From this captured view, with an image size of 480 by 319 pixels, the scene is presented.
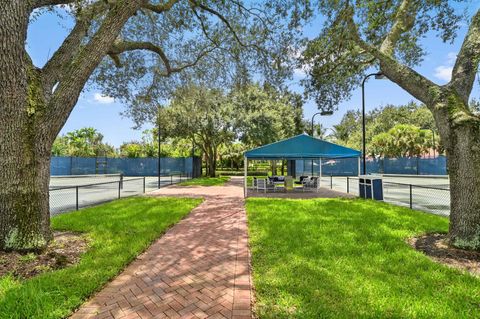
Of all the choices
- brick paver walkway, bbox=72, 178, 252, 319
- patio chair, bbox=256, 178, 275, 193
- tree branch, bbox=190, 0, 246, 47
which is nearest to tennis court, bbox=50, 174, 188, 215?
brick paver walkway, bbox=72, 178, 252, 319

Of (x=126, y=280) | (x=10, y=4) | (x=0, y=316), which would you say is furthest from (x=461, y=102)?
(x=10, y=4)

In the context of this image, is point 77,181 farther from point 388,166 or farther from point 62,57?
point 388,166

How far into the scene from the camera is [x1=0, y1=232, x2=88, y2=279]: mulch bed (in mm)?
3932

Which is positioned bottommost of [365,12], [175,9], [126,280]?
[126,280]

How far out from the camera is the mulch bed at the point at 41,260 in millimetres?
3932

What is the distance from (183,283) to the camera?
12.2 feet

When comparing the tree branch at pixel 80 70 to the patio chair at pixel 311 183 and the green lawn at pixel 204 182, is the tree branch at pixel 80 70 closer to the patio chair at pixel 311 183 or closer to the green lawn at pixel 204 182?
the patio chair at pixel 311 183

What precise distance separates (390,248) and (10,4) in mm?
7942

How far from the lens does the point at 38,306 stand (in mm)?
2967

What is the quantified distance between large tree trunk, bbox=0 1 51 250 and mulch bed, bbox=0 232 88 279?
0.68 feet

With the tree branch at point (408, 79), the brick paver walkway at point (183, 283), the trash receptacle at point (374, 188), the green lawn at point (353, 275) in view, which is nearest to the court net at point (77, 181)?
the brick paver walkway at point (183, 283)

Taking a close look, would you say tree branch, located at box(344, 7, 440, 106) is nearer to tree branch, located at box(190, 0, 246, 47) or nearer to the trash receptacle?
tree branch, located at box(190, 0, 246, 47)

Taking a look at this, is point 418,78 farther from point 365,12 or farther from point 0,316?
point 0,316

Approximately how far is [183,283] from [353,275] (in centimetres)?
247
